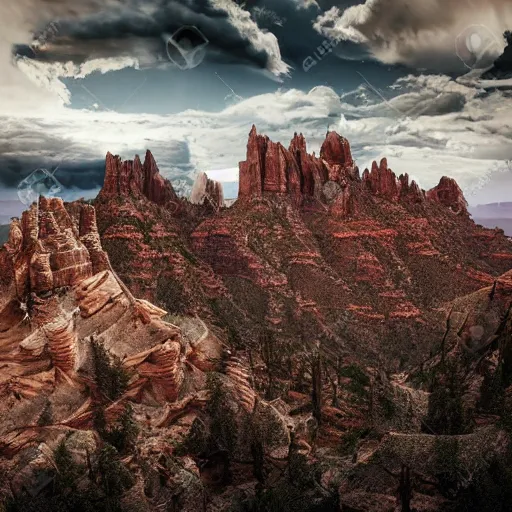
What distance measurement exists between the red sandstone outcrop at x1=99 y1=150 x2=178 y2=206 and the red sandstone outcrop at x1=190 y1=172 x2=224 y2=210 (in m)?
8.29

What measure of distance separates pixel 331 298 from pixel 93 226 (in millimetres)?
35361

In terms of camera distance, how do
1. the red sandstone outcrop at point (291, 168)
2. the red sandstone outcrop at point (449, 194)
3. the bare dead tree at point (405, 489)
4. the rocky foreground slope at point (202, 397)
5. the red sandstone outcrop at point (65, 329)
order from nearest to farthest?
the rocky foreground slope at point (202, 397) → the bare dead tree at point (405, 489) → the red sandstone outcrop at point (65, 329) → the red sandstone outcrop at point (291, 168) → the red sandstone outcrop at point (449, 194)

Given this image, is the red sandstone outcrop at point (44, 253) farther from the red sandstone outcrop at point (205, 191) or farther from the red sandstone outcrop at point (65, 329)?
the red sandstone outcrop at point (205, 191)

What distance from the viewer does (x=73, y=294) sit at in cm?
1983

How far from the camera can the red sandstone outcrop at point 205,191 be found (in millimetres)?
71688

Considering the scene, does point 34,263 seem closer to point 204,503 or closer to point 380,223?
point 204,503

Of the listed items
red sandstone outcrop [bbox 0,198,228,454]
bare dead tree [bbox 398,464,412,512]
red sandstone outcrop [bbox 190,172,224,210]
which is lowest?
bare dead tree [bbox 398,464,412,512]

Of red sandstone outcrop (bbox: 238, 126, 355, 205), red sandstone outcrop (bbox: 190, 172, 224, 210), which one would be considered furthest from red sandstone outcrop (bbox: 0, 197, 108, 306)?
red sandstone outcrop (bbox: 190, 172, 224, 210)

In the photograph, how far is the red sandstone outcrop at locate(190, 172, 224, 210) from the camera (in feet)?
235

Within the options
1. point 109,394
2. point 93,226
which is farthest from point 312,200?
point 109,394

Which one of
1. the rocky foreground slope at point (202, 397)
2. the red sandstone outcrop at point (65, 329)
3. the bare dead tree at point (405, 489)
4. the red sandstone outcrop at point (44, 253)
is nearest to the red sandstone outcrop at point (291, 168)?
the rocky foreground slope at point (202, 397)

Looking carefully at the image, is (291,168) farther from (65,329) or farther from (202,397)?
(65,329)

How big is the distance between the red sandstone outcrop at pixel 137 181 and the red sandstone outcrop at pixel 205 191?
829 centimetres

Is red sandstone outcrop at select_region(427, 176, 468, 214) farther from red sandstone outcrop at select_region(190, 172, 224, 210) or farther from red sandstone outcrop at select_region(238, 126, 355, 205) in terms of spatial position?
red sandstone outcrop at select_region(190, 172, 224, 210)
